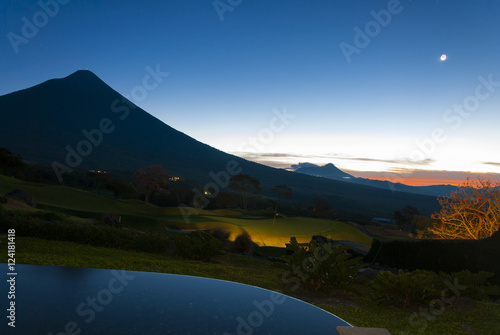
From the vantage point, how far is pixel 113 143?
111000 mm

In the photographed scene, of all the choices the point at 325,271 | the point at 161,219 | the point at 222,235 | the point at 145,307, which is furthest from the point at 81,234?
the point at 161,219

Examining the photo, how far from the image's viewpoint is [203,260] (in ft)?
33.4

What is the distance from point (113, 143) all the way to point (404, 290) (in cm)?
11685

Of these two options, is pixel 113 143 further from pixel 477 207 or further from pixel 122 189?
pixel 477 207

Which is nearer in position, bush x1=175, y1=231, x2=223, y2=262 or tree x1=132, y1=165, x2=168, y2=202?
bush x1=175, y1=231, x2=223, y2=262

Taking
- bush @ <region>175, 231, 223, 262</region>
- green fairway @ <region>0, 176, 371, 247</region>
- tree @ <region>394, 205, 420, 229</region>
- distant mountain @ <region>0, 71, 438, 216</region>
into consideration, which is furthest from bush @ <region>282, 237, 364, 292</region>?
distant mountain @ <region>0, 71, 438, 216</region>

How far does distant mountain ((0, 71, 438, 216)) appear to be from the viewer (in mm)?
98000

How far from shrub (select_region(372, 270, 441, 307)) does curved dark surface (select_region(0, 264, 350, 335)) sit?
8.42 ft

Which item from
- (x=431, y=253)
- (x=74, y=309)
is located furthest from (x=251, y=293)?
(x=431, y=253)

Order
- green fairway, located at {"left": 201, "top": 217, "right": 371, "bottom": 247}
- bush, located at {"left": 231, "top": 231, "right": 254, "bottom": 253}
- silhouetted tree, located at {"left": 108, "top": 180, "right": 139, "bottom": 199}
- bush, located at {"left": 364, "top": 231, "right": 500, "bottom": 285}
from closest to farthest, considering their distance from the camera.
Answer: bush, located at {"left": 364, "top": 231, "right": 500, "bottom": 285}, bush, located at {"left": 231, "top": 231, "right": 254, "bottom": 253}, green fairway, located at {"left": 201, "top": 217, "right": 371, "bottom": 247}, silhouetted tree, located at {"left": 108, "top": 180, "right": 139, "bottom": 199}

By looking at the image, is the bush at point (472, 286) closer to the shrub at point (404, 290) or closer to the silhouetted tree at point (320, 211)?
the shrub at point (404, 290)

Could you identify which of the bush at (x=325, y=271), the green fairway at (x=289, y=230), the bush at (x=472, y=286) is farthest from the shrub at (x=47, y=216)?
the bush at (x=472, y=286)

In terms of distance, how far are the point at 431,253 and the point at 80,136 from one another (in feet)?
394

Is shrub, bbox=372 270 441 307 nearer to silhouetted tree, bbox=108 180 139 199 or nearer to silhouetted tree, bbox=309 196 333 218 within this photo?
silhouetted tree, bbox=108 180 139 199
